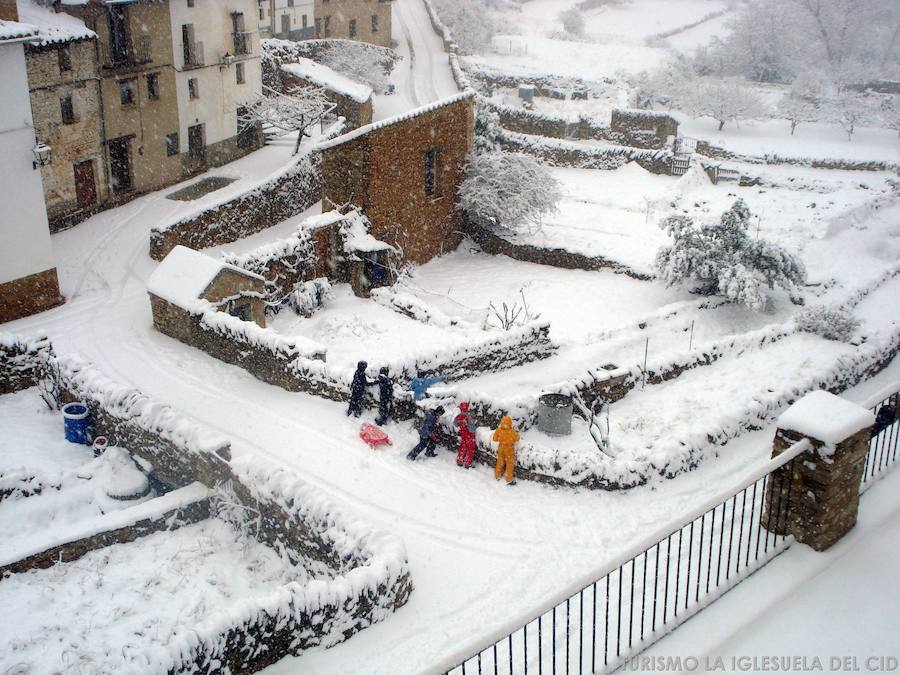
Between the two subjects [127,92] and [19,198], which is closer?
[19,198]

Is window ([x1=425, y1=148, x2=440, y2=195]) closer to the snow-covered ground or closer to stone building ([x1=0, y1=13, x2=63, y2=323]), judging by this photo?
the snow-covered ground

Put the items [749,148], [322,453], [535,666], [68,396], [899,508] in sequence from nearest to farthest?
[535,666] < [899,508] < [322,453] < [68,396] < [749,148]

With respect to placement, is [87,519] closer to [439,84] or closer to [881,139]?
[439,84]

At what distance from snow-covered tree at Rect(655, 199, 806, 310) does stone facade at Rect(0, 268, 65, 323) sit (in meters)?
15.8

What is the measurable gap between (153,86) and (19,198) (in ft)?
33.3

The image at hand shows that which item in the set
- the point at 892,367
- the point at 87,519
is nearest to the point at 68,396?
the point at 87,519

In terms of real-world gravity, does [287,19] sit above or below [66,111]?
above

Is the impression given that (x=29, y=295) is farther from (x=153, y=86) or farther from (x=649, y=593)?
(x=649, y=593)

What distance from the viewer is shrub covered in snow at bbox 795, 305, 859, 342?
18.8 m

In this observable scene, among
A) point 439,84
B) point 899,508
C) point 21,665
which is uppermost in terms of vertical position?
point 439,84

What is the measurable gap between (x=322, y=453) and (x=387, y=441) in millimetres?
1097

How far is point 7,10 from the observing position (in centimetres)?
2170

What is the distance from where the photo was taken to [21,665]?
408 inches

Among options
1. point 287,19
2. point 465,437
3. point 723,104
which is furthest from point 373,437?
point 723,104
